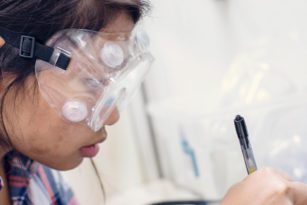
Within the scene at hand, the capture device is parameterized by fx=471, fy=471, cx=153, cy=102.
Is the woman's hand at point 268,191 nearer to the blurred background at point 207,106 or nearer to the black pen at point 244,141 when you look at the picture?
the black pen at point 244,141

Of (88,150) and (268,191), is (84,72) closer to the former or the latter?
(88,150)

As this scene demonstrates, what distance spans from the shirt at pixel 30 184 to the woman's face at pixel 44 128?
181 millimetres

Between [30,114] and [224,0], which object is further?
[224,0]

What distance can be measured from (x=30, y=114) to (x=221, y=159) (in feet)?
1.99

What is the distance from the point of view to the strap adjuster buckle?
67 centimetres

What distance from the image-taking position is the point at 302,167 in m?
0.93

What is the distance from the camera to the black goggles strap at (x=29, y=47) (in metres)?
0.67

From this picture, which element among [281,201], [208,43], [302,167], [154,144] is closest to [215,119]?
[302,167]

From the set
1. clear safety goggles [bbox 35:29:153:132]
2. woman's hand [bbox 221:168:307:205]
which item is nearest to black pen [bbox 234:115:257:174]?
woman's hand [bbox 221:168:307:205]

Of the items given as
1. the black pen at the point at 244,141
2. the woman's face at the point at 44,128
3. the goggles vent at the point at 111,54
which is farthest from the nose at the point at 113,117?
the black pen at the point at 244,141

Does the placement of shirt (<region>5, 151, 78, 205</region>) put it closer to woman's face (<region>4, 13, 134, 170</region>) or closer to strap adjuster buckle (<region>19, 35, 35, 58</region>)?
woman's face (<region>4, 13, 134, 170</region>)

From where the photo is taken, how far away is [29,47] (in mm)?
668

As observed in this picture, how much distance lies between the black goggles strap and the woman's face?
0.14ft

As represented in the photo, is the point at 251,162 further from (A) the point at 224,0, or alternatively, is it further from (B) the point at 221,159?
(A) the point at 224,0
